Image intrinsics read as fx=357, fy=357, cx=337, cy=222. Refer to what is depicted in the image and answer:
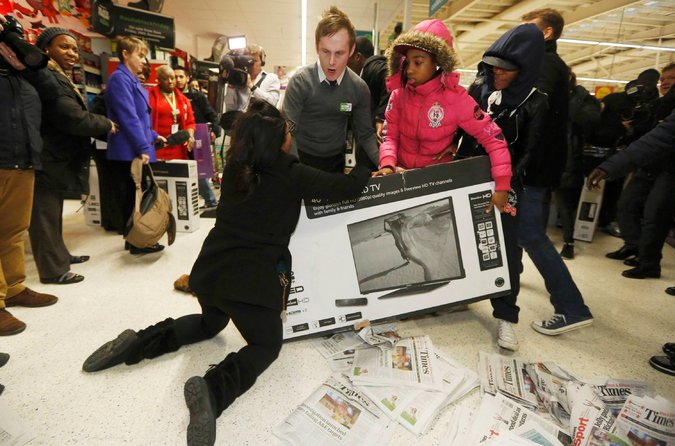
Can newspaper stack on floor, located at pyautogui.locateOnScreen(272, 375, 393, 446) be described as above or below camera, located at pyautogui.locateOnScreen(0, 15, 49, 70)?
below

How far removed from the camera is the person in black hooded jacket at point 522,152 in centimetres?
149

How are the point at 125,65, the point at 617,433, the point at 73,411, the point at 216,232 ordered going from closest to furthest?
the point at 617,433
the point at 73,411
the point at 216,232
the point at 125,65

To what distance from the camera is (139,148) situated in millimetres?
2504

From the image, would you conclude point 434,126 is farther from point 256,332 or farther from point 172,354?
point 172,354

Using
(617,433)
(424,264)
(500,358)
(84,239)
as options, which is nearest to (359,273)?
(424,264)

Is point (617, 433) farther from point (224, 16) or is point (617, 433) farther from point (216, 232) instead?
point (224, 16)

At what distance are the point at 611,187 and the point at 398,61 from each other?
3.63 meters

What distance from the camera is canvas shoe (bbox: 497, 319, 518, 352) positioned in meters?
1.66

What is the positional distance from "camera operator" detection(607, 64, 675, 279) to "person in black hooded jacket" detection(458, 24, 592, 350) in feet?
3.90

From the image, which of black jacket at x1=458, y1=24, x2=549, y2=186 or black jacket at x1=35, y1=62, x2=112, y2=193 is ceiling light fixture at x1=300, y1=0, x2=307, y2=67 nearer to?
black jacket at x1=35, y1=62, x2=112, y2=193

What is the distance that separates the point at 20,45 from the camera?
1.58m

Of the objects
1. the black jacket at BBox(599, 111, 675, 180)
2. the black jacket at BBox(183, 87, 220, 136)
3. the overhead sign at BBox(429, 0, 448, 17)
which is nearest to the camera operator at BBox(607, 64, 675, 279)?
the black jacket at BBox(599, 111, 675, 180)

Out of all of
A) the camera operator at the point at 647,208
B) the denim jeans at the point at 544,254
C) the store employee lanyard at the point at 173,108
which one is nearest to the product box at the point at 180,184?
the store employee lanyard at the point at 173,108

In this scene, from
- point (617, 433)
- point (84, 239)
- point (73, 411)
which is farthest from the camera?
point (84, 239)
